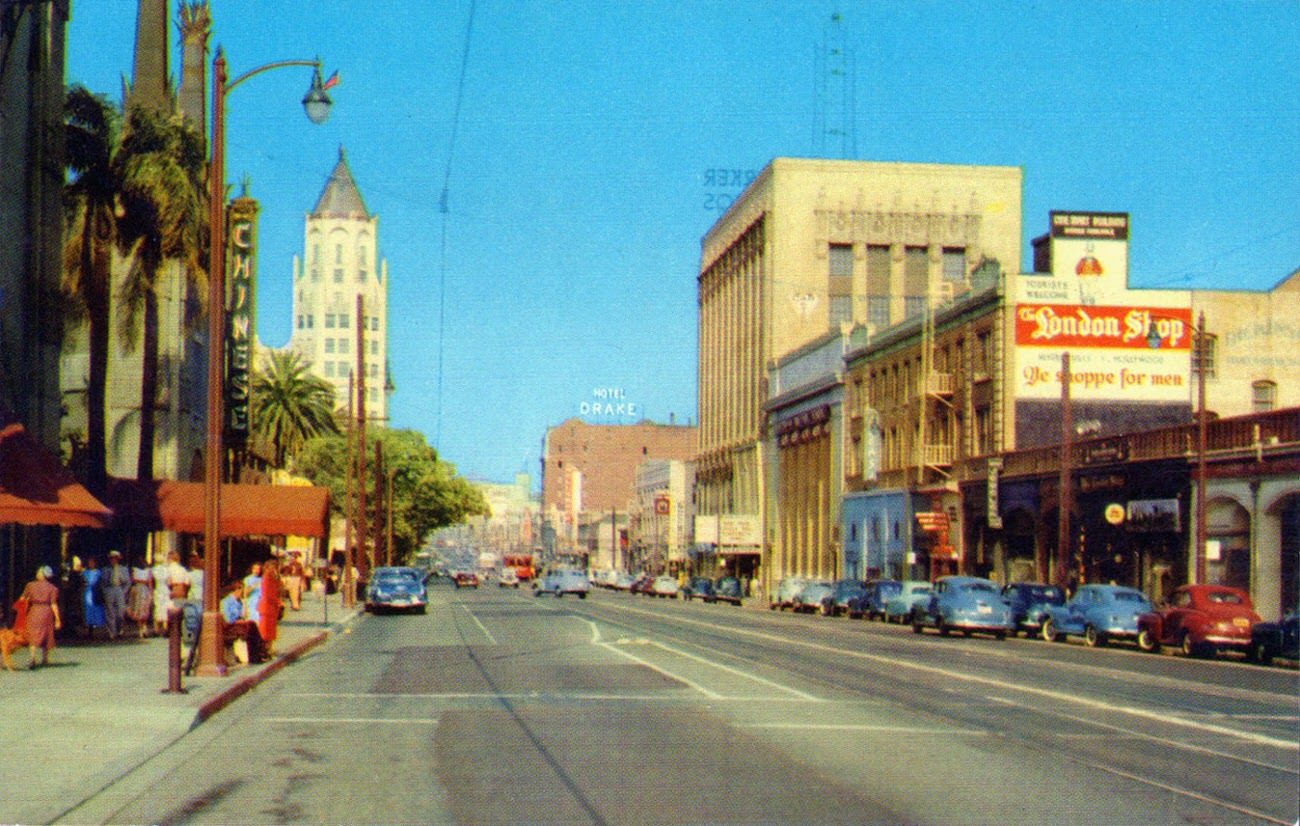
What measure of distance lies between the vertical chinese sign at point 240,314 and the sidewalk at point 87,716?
21590 mm

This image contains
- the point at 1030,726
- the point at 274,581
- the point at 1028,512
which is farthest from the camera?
the point at 1028,512

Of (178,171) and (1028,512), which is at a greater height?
(178,171)

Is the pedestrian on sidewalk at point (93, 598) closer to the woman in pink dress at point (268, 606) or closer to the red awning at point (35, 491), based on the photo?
the red awning at point (35, 491)

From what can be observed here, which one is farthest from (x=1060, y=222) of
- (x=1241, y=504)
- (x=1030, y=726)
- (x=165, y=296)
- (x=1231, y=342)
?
(x=1030, y=726)

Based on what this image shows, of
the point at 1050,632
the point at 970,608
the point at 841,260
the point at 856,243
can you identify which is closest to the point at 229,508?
the point at 970,608

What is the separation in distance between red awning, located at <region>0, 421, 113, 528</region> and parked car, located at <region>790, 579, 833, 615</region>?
145 feet

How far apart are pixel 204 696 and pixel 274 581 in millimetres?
7518

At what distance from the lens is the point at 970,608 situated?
4359 cm

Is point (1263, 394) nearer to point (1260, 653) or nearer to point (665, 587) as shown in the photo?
point (1260, 653)

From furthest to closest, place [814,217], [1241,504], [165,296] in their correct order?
[814,217] → [165,296] → [1241,504]

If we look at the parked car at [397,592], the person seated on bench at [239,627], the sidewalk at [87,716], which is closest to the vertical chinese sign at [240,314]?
the parked car at [397,592]

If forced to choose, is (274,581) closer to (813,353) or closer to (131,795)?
(131,795)

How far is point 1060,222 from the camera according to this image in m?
60.7

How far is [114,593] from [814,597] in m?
43.9
